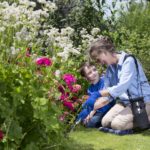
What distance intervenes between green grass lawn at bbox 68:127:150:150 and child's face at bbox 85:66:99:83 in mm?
755

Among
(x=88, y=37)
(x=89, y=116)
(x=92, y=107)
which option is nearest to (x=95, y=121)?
(x=89, y=116)

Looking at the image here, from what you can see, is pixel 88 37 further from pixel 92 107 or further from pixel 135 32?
pixel 135 32

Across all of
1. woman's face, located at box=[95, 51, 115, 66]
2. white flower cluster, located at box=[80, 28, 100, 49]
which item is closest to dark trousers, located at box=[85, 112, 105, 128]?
woman's face, located at box=[95, 51, 115, 66]

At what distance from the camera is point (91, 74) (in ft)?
22.6

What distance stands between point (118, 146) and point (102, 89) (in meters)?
1.26

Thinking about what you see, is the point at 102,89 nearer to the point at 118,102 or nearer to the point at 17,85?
the point at 118,102

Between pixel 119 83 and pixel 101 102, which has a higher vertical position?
pixel 119 83

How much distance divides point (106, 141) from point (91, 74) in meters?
1.21

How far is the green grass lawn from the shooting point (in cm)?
565

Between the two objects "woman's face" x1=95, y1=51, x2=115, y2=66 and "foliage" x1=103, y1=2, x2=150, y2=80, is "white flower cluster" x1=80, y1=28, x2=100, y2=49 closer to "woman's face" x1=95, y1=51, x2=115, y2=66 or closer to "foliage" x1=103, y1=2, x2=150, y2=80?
"woman's face" x1=95, y1=51, x2=115, y2=66

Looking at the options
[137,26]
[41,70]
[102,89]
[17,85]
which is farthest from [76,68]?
[137,26]

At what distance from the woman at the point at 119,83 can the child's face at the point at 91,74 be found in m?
0.24

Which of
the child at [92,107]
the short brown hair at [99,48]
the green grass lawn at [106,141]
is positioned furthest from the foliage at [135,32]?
the green grass lawn at [106,141]

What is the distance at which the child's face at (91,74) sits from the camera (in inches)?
269
